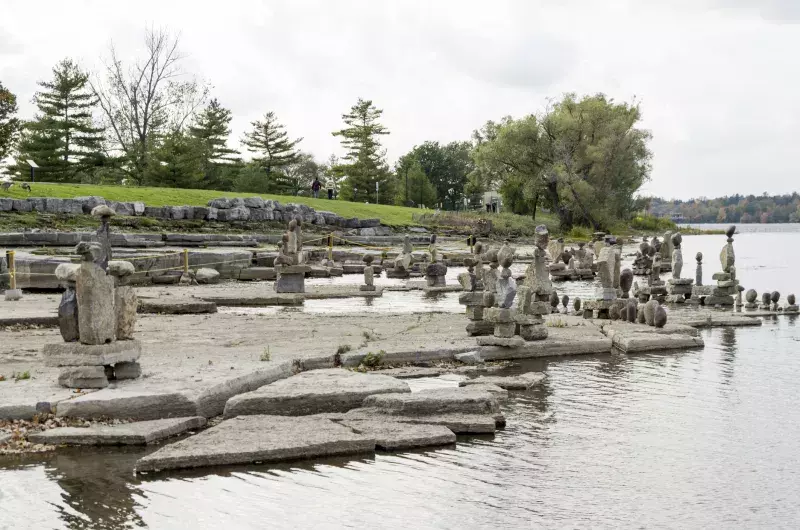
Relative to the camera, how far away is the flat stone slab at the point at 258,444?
7.76m

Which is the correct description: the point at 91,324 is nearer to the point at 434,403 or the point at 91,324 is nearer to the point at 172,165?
the point at 434,403

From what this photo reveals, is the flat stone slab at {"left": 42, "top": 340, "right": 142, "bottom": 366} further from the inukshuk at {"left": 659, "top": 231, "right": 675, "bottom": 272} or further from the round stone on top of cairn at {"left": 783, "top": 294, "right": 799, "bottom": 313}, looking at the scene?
the inukshuk at {"left": 659, "top": 231, "right": 675, "bottom": 272}

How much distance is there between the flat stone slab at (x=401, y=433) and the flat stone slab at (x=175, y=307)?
33.8 feet

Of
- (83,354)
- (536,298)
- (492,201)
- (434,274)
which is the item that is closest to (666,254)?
(434,274)

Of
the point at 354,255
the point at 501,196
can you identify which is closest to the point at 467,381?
the point at 354,255

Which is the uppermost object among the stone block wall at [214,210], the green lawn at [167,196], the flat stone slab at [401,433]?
the green lawn at [167,196]

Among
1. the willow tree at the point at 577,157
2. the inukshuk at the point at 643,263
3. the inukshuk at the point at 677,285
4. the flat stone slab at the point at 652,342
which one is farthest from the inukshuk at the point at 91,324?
the willow tree at the point at 577,157

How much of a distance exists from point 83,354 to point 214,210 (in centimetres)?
3475

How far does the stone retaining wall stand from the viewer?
37812mm

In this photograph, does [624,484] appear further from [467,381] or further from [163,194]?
[163,194]

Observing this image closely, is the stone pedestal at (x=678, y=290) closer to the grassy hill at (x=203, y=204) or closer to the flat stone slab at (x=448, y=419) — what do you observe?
the flat stone slab at (x=448, y=419)

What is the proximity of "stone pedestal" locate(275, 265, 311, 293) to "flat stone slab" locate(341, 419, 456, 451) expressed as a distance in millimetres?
14432

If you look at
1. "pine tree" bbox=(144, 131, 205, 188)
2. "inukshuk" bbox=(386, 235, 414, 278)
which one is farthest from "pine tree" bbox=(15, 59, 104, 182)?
"inukshuk" bbox=(386, 235, 414, 278)

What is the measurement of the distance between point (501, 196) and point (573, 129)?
50.5 ft
